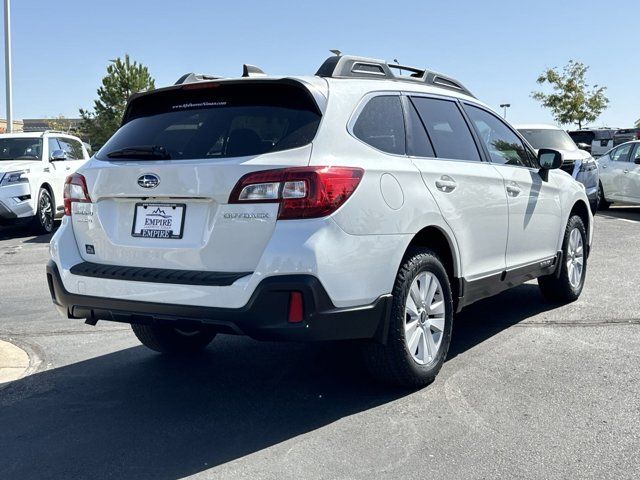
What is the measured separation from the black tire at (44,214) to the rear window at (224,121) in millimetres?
9665

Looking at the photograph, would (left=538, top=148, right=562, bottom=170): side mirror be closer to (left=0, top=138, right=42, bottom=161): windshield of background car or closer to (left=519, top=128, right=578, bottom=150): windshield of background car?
(left=519, top=128, right=578, bottom=150): windshield of background car

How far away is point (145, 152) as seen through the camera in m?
4.19

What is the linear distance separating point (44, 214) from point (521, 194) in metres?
10.2

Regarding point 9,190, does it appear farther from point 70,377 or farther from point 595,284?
point 595,284

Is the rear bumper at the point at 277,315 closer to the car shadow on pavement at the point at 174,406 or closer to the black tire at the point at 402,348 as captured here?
the black tire at the point at 402,348

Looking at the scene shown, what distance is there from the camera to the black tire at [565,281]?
6648 millimetres

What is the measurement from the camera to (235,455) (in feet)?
11.9

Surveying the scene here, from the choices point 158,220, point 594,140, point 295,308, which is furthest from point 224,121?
point 594,140

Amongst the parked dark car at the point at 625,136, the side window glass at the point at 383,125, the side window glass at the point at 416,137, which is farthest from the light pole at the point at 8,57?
the side window glass at the point at 383,125

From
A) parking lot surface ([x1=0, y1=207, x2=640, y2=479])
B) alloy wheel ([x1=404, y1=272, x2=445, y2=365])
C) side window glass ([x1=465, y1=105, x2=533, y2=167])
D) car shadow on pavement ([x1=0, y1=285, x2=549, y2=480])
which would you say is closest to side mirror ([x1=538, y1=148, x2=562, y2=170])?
side window glass ([x1=465, y1=105, x2=533, y2=167])

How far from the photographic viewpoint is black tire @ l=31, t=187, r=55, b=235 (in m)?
13.5

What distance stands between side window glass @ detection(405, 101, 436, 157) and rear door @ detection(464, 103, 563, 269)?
0.84 m

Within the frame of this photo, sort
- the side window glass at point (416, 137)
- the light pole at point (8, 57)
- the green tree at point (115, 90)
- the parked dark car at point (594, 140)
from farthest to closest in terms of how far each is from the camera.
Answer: the green tree at point (115, 90), the parked dark car at point (594, 140), the light pole at point (8, 57), the side window glass at point (416, 137)

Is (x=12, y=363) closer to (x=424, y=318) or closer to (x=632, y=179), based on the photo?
(x=424, y=318)
